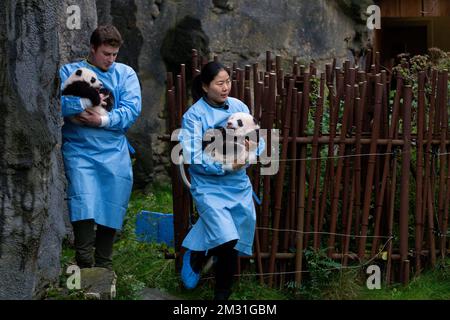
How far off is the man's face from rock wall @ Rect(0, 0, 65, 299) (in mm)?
727

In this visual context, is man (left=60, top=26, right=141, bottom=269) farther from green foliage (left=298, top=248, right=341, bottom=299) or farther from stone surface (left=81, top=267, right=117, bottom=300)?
green foliage (left=298, top=248, right=341, bottom=299)

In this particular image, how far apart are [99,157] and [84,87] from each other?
1.39 feet

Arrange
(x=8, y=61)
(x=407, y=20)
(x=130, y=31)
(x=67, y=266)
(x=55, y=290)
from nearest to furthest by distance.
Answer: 1. (x=8, y=61)
2. (x=55, y=290)
3. (x=67, y=266)
4. (x=130, y=31)
5. (x=407, y=20)

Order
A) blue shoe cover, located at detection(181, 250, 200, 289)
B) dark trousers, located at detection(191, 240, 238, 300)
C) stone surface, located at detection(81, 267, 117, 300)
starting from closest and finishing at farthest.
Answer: stone surface, located at detection(81, 267, 117, 300)
dark trousers, located at detection(191, 240, 238, 300)
blue shoe cover, located at detection(181, 250, 200, 289)

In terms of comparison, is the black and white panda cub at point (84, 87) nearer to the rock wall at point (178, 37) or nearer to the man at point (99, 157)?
the man at point (99, 157)

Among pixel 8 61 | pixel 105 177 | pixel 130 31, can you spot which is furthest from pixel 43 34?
pixel 130 31

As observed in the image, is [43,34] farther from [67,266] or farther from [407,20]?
[407,20]

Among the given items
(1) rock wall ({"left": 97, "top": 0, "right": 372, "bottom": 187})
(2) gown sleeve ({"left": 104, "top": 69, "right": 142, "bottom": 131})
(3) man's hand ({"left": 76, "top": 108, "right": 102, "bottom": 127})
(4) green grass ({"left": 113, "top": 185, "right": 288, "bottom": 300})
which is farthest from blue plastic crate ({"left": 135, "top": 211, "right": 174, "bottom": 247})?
(1) rock wall ({"left": 97, "top": 0, "right": 372, "bottom": 187})

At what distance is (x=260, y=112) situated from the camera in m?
5.95

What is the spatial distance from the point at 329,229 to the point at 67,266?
1626 millimetres

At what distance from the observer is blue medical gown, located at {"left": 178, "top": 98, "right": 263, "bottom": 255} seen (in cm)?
531

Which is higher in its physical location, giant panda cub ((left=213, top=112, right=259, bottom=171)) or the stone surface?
giant panda cub ((left=213, top=112, right=259, bottom=171))

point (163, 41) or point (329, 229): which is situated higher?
point (163, 41)

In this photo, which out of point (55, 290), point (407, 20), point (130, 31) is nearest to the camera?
point (55, 290)
